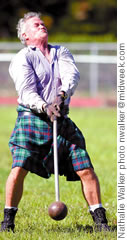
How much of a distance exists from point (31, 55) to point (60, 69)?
0.93 feet

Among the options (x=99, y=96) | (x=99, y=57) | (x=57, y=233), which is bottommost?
A: (x=57, y=233)

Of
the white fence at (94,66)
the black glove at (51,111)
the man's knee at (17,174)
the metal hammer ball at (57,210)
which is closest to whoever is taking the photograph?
the metal hammer ball at (57,210)

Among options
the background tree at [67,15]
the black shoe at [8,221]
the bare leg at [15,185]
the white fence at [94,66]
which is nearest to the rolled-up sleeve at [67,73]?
the bare leg at [15,185]

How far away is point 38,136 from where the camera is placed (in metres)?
5.05

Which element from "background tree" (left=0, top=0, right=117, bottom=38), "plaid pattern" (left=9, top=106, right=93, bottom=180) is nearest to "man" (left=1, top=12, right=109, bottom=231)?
"plaid pattern" (left=9, top=106, right=93, bottom=180)

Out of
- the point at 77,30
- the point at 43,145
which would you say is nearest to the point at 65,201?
the point at 43,145

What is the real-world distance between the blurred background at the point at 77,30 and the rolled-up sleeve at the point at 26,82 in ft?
51.3

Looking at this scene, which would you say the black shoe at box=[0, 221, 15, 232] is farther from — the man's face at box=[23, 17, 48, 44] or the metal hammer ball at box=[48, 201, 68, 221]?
the man's face at box=[23, 17, 48, 44]

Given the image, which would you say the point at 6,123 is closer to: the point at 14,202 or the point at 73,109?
the point at 73,109

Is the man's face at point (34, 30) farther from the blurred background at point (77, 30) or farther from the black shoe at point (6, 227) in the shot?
the blurred background at point (77, 30)

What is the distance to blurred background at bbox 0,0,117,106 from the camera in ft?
68.5

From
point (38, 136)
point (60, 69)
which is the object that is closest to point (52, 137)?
point (38, 136)

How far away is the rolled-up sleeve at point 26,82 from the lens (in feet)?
15.9

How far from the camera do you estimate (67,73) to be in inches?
201
